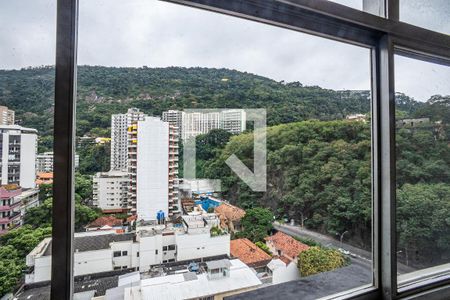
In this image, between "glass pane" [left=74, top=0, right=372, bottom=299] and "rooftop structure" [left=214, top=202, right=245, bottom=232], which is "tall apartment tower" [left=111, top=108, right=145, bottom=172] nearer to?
"glass pane" [left=74, top=0, right=372, bottom=299]

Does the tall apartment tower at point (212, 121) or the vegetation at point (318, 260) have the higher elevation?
the tall apartment tower at point (212, 121)

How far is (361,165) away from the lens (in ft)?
4.25

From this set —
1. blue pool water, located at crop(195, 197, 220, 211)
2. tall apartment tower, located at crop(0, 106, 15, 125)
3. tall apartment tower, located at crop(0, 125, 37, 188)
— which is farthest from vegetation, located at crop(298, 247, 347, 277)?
tall apartment tower, located at crop(0, 106, 15, 125)

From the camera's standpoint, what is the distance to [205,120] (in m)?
1.01

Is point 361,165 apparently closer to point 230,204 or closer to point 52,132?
point 230,204

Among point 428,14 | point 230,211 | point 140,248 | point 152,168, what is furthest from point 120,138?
point 428,14

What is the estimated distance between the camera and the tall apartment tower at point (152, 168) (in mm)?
910

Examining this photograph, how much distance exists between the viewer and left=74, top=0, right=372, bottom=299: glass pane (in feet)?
2.85

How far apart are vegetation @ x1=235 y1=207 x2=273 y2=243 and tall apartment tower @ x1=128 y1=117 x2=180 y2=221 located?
0.30 m

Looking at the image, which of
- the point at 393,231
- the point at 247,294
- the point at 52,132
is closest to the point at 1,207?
the point at 52,132

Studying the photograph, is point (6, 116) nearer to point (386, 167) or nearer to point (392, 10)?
point (386, 167)

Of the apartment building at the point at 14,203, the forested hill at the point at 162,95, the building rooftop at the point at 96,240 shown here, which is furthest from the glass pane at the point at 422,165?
the apartment building at the point at 14,203

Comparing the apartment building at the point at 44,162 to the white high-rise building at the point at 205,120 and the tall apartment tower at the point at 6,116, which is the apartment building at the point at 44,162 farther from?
the white high-rise building at the point at 205,120

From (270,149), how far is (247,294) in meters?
0.60
